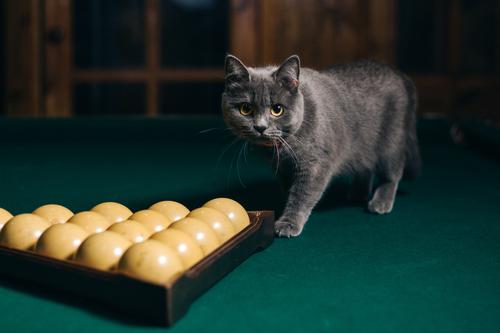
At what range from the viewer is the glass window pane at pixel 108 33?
476 centimetres

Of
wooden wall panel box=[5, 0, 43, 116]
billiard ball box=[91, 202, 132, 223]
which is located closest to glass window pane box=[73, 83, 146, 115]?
wooden wall panel box=[5, 0, 43, 116]

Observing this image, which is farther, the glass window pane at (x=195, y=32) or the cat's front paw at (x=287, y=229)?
the glass window pane at (x=195, y=32)

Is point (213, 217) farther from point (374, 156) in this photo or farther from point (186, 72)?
point (186, 72)

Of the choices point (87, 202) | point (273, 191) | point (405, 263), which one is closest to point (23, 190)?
point (87, 202)

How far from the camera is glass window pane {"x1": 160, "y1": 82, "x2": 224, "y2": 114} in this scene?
183 inches

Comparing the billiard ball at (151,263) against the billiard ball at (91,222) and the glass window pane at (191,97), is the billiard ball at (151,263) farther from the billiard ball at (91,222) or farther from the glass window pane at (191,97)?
the glass window pane at (191,97)

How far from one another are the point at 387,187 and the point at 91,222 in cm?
117

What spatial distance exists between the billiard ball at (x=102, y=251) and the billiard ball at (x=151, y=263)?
1.5 inches

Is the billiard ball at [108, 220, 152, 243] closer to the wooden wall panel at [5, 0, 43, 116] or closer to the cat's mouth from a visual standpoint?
the cat's mouth

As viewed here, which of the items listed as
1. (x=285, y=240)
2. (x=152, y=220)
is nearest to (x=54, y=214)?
(x=152, y=220)

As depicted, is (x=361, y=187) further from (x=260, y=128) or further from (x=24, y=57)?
(x=24, y=57)

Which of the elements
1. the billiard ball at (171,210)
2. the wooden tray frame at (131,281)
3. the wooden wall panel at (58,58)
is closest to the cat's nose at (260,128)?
the billiard ball at (171,210)

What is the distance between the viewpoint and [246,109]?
1848mm

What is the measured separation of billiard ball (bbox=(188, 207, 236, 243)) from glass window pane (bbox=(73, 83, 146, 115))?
10.7ft
